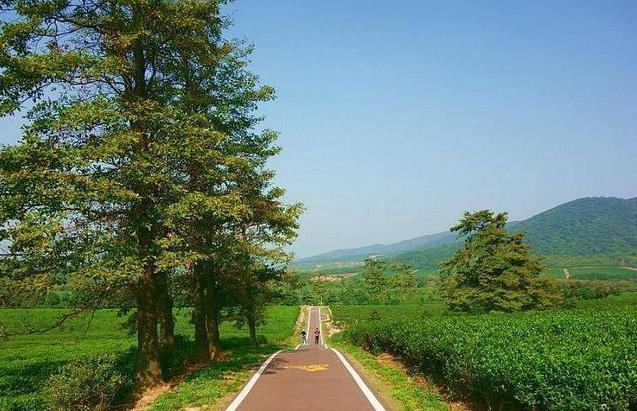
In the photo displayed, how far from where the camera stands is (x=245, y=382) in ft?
40.2

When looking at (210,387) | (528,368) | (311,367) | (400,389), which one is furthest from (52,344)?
(528,368)

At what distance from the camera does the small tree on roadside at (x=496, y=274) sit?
44312 millimetres

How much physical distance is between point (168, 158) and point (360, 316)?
79.0 m

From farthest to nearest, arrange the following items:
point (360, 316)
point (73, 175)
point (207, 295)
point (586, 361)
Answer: point (360, 316) < point (207, 295) < point (73, 175) < point (586, 361)

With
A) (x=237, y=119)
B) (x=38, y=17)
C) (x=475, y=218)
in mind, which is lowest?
(x=475, y=218)

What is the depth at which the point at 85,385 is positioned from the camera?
10.3 m

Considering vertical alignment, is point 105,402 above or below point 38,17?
below

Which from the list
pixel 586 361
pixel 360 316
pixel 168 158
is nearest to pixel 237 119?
pixel 168 158

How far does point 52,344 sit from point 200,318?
35962mm

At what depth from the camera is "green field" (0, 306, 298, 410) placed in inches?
542

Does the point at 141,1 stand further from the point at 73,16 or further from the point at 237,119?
the point at 237,119

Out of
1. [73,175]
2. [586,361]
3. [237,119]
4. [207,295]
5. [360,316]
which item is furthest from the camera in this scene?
[360,316]

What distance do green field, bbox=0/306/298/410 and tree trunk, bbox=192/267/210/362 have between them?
5.66 feet

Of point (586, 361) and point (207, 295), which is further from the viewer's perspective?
point (207, 295)
